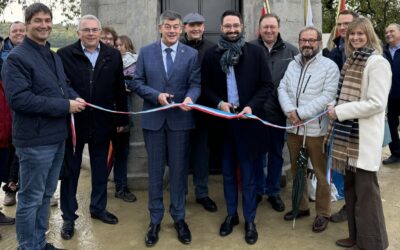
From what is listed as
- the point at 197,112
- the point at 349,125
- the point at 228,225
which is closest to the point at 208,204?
the point at 228,225

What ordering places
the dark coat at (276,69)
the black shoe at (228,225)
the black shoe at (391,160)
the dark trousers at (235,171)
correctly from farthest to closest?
1. the black shoe at (391,160)
2. the dark coat at (276,69)
3. the black shoe at (228,225)
4. the dark trousers at (235,171)

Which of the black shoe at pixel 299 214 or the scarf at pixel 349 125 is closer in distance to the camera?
the scarf at pixel 349 125

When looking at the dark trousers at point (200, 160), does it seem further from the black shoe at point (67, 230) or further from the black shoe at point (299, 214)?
the black shoe at point (67, 230)

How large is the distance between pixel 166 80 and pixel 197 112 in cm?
67

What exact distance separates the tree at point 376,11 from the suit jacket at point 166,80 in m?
19.5

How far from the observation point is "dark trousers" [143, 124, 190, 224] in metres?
4.02

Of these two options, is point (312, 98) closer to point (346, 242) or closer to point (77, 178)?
point (346, 242)

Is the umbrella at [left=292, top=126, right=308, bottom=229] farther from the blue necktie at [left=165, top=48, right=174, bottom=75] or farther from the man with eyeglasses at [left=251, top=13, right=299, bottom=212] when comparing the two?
the blue necktie at [left=165, top=48, right=174, bottom=75]

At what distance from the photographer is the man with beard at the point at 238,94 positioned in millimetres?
3896

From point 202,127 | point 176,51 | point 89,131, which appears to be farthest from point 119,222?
point 176,51

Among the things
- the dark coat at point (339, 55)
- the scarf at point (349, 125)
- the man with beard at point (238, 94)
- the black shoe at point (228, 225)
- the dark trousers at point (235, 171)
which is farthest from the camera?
the dark coat at point (339, 55)

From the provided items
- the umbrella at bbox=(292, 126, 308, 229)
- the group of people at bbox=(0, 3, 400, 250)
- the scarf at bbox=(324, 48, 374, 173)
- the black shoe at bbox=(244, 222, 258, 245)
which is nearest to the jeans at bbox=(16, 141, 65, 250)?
the group of people at bbox=(0, 3, 400, 250)

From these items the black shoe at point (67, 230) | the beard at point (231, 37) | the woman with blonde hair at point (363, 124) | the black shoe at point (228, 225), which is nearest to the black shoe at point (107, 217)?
the black shoe at point (67, 230)

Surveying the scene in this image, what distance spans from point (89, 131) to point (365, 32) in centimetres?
294
